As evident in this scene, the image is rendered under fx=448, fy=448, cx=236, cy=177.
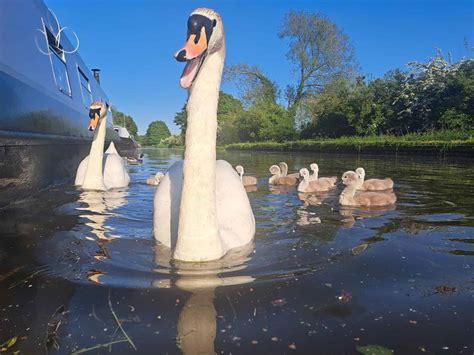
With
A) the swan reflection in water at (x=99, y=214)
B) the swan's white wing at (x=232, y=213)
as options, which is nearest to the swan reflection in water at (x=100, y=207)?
the swan reflection in water at (x=99, y=214)

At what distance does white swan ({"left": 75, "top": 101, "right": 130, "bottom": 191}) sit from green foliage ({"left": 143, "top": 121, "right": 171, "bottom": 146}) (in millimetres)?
140422

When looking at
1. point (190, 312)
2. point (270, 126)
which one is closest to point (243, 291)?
point (190, 312)

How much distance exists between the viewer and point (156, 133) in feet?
509

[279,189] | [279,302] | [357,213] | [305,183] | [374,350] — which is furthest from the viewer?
[279,189]

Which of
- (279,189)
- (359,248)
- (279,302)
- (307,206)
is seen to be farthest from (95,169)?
(279,302)

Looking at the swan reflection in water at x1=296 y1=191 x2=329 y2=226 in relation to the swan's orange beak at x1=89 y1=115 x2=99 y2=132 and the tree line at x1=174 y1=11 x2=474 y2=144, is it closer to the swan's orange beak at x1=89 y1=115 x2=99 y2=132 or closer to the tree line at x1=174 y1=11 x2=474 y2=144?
the swan's orange beak at x1=89 y1=115 x2=99 y2=132

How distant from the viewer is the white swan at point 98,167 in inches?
347

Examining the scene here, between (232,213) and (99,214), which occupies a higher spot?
(232,213)

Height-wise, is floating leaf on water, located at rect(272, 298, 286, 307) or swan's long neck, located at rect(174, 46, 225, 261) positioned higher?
swan's long neck, located at rect(174, 46, 225, 261)

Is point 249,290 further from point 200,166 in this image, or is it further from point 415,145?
point 415,145

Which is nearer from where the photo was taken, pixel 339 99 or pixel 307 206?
pixel 307 206

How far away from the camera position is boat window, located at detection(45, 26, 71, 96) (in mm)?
9250

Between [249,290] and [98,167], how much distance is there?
6563 millimetres

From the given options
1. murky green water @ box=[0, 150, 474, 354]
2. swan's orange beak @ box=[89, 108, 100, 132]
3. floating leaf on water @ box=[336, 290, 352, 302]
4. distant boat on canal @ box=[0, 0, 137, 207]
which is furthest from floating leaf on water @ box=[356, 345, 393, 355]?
swan's orange beak @ box=[89, 108, 100, 132]
